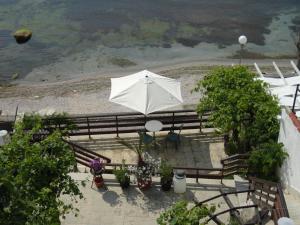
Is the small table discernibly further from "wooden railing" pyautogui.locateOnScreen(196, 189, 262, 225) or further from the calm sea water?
the calm sea water

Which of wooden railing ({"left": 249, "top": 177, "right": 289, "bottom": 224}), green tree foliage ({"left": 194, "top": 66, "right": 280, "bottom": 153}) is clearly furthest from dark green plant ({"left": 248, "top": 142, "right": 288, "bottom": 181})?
wooden railing ({"left": 249, "top": 177, "right": 289, "bottom": 224})

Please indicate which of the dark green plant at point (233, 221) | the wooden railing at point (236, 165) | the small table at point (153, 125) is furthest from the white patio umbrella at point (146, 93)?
the dark green plant at point (233, 221)

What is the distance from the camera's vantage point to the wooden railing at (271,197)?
10750 millimetres

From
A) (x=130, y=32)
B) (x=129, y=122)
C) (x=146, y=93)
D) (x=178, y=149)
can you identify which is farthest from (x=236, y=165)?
(x=130, y=32)

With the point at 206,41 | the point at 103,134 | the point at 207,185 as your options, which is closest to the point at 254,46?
the point at 206,41

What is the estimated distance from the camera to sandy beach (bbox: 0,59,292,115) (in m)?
23.3

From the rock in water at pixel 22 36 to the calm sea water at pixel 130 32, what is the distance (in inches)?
16.5

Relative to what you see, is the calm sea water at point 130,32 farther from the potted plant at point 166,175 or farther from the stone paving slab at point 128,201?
the potted plant at point 166,175

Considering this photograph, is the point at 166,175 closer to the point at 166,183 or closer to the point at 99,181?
the point at 166,183

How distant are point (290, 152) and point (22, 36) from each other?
25.4 m

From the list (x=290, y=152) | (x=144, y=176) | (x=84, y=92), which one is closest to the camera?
(x=290, y=152)

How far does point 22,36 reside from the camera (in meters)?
33.4

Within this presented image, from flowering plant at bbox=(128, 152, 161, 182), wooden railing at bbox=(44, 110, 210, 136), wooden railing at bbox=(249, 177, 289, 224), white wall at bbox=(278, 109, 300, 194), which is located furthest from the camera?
wooden railing at bbox=(44, 110, 210, 136)

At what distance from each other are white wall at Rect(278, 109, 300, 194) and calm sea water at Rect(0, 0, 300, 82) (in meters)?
16.9
